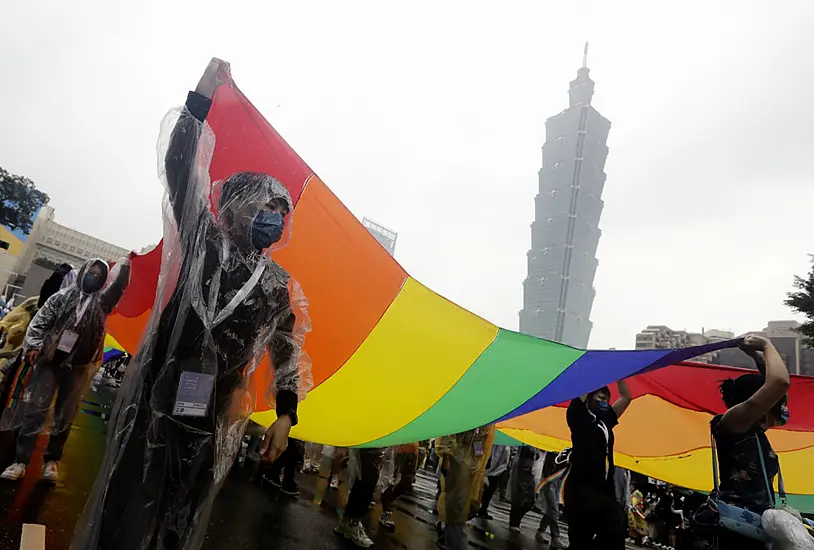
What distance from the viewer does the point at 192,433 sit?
4.89ft

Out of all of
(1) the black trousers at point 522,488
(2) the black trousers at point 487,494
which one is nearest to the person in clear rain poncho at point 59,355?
(2) the black trousers at point 487,494

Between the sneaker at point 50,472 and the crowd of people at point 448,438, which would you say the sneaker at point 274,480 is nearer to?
the crowd of people at point 448,438

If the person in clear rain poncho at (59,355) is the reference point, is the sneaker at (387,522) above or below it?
below

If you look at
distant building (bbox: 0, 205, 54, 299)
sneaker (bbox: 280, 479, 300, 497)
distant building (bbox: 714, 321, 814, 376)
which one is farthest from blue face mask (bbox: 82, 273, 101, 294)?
distant building (bbox: 714, 321, 814, 376)

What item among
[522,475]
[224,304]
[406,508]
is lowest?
[406,508]

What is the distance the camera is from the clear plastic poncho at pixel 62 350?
128 inches

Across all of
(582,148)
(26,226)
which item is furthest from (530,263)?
(26,226)

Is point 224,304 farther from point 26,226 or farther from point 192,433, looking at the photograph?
point 26,226

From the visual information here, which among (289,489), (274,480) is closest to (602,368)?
(289,489)

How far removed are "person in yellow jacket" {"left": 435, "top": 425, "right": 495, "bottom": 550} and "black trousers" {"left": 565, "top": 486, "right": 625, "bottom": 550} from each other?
4.08 ft

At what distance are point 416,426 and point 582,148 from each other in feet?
415

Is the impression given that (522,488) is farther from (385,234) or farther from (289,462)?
(385,234)

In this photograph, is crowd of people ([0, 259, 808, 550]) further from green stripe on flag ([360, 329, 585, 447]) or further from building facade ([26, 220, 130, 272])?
building facade ([26, 220, 130, 272])

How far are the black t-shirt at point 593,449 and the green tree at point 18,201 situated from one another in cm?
3418
